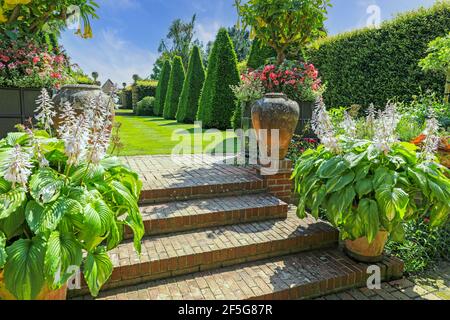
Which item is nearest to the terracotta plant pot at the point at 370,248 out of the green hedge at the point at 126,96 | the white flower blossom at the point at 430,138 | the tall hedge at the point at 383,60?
the white flower blossom at the point at 430,138

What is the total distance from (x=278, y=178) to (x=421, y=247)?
1679 millimetres

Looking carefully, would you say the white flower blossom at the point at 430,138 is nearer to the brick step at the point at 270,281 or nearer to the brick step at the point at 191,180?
the brick step at the point at 270,281

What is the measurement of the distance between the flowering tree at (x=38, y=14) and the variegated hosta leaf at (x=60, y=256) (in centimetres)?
412

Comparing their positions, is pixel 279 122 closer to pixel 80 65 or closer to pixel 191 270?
pixel 191 270

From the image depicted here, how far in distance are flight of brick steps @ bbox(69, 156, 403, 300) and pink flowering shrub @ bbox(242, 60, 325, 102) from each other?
238 cm

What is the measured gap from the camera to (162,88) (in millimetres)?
17750

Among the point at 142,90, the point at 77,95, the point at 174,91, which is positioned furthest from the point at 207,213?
the point at 142,90

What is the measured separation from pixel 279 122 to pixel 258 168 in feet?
2.24

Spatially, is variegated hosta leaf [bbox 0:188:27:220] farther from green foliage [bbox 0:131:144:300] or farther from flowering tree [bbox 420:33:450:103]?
flowering tree [bbox 420:33:450:103]

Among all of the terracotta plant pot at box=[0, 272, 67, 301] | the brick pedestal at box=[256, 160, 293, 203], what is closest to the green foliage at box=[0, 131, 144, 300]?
the terracotta plant pot at box=[0, 272, 67, 301]
